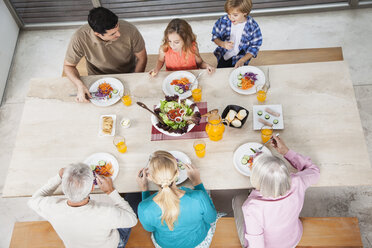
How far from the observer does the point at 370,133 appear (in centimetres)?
300

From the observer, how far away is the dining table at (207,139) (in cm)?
196

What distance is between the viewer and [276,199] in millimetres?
1684

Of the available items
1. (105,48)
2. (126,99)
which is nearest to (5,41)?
(105,48)

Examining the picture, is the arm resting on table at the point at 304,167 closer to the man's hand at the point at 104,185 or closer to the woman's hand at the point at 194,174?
the woman's hand at the point at 194,174

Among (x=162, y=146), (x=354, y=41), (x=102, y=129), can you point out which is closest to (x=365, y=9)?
(x=354, y=41)

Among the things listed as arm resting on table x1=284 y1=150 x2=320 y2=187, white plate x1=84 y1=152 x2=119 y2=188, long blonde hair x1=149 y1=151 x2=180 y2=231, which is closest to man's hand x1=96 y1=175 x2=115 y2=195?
white plate x1=84 y1=152 x2=119 y2=188

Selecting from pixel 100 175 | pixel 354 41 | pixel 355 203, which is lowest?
pixel 355 203

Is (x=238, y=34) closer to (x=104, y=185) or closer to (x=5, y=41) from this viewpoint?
(x=104, y=185)

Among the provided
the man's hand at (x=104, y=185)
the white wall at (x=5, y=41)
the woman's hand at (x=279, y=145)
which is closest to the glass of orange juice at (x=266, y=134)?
the woman's hand at (x=279, y=145)

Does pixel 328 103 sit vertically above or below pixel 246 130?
above

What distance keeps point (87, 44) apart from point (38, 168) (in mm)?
1032

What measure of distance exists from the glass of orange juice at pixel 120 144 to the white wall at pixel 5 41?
7.51 feet

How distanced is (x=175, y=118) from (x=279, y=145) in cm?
68

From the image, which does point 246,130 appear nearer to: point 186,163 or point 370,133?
point 186,163
